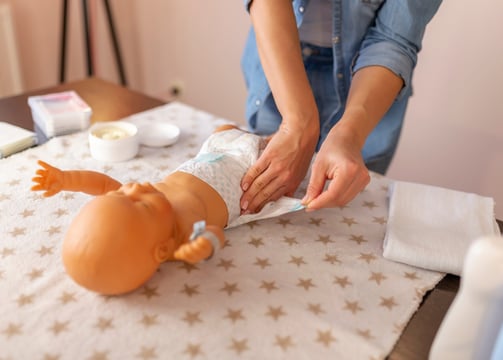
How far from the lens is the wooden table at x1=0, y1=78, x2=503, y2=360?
64 cm

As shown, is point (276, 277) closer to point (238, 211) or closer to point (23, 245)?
point (238, 211)

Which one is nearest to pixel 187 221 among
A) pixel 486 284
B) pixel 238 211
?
pixel 238 211

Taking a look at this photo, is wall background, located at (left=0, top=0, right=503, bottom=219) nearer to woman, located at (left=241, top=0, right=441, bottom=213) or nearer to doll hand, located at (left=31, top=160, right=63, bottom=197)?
woman, located at (left=241, top=0, right=441, bottom=213)

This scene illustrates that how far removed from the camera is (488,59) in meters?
1.57

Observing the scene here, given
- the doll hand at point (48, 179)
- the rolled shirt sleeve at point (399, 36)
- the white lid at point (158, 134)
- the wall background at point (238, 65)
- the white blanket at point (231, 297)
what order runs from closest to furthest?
1. the white blanket at point (231, 297)
2. the doll hand at point (48, 179)
3. the rolled shirt sleeve at point (399, 36)
4. the white lid at point (158, 134)
5. the wall background at point (238, 65)

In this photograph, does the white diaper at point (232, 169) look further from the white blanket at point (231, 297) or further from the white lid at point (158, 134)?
the white lid at point (158, 134)

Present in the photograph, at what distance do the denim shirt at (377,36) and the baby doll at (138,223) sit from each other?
0.44 metres

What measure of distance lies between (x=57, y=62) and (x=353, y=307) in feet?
6.91

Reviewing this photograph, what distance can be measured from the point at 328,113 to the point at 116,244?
75 cm

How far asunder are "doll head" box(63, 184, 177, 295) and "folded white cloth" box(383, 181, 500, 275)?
38cm

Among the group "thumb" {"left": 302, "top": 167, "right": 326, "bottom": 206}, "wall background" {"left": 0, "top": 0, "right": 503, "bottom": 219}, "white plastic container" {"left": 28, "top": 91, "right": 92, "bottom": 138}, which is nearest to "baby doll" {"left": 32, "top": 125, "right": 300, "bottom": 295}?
"thumb" {"left": 302, "top": 167, "right": 326, "bottom": 206}

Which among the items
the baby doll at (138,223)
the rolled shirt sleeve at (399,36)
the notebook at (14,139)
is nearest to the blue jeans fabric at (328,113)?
the rolled shirt sleeve at (399,36)

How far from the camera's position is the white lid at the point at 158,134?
1089mm

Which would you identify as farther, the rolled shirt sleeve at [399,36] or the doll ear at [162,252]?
the rolled shirt sleeve at [399,36]
